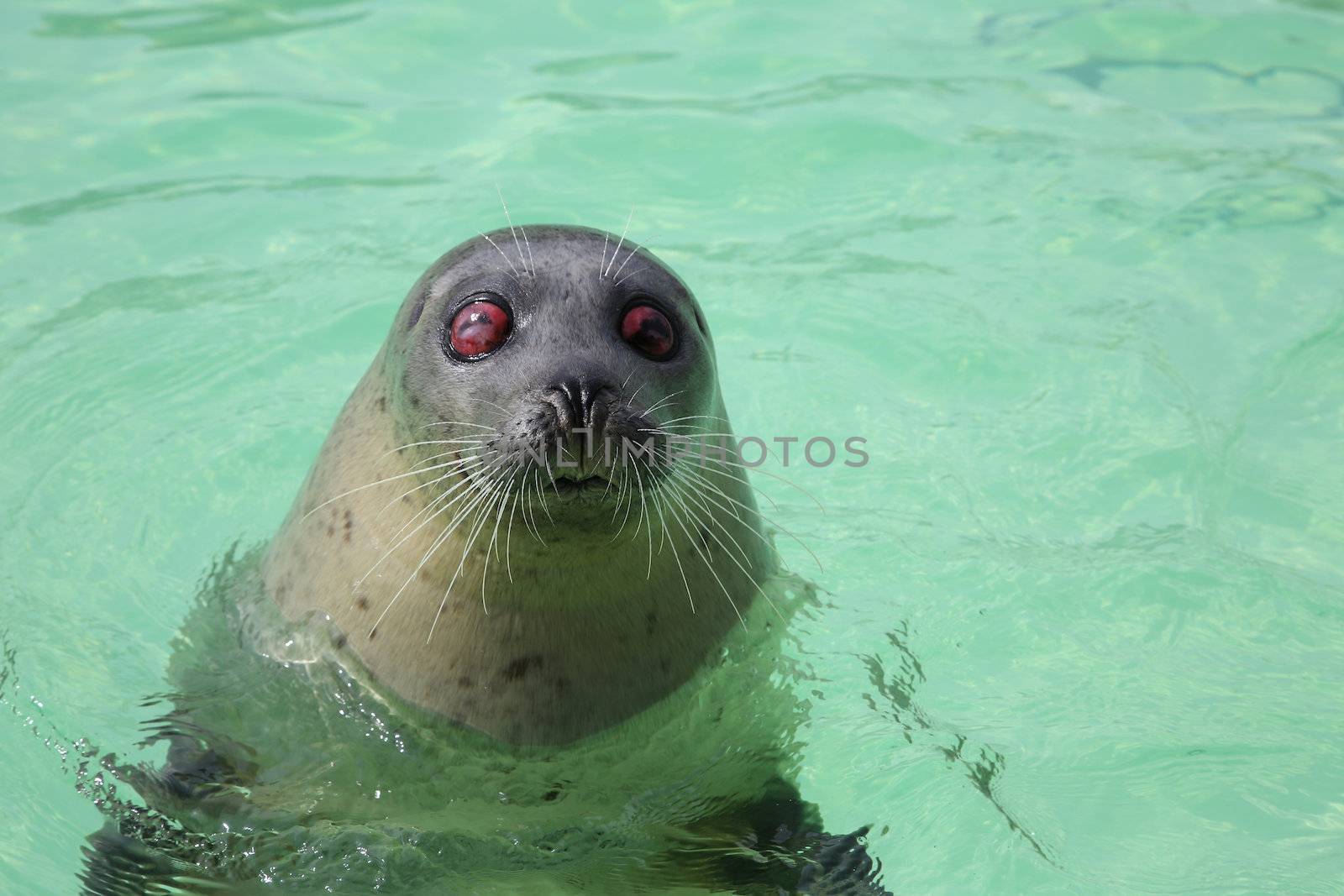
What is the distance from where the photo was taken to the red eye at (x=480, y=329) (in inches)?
109

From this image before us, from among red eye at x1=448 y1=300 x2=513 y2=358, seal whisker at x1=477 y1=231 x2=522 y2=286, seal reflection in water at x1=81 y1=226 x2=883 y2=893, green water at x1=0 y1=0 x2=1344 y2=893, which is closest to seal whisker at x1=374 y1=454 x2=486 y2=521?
seal reflection in water at x1=81 y1=226 x2=883 y2=893

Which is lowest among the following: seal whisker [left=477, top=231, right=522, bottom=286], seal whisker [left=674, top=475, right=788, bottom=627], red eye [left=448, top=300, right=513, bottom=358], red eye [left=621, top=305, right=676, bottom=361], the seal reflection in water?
the seal reflection in water

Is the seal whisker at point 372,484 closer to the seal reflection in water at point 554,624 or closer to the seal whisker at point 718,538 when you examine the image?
the seal reflection in water at point 554,624

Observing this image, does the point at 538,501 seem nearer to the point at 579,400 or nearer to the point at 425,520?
the point at 579,400

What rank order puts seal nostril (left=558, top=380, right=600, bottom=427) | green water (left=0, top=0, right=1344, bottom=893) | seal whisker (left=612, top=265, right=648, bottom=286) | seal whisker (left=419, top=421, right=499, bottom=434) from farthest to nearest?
green water (left=0, top=0, right=1344, bottom=893) < seal whisker (left=612, top=265, right=648, bottom=286) < seal whisker (left=419, top=421, right=499, bottom=434) < seal nostril (left=558, top=380, right=600, bottom=427)

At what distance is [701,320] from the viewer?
314 cm

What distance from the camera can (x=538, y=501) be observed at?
2.59 meters

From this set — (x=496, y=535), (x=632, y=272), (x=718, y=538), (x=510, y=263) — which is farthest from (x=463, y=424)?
(x=718, y=538)

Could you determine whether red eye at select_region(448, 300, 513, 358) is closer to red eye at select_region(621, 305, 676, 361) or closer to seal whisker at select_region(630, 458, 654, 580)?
red eye at select_region(621, 305, 676, 361)

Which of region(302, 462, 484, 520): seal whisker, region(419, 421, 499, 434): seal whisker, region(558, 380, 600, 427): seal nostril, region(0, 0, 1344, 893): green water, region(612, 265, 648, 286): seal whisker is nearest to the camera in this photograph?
region(558, 380, 600, 427): seal nostril

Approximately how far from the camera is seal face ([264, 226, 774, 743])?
2.58m

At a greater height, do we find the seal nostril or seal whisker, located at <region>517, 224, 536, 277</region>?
seal whisker, located at <region>517, 224, 536, 277</region>

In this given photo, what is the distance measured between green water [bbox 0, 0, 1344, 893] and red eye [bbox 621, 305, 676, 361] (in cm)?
94

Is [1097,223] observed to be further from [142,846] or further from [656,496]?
[142,846]
